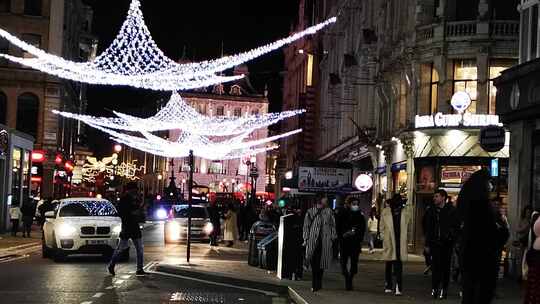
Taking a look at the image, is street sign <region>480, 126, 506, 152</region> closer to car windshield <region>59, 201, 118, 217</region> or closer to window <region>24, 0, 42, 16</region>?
car windshield <region>59, 201, 118, 217</region>

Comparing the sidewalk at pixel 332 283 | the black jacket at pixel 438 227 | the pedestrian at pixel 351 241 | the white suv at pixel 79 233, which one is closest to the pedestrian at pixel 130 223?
the sidewalk at pixel 332 283

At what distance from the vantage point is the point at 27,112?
67000 millimetres

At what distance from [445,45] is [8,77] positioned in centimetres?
4111

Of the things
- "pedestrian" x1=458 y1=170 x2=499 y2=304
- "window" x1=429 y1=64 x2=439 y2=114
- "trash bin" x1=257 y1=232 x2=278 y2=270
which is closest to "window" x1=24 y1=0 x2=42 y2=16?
"window" x1=429 y1=64 x2=439 y2=114

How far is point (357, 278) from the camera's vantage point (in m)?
21.1

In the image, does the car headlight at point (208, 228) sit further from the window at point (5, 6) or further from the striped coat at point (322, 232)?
the window at point (5, 6)

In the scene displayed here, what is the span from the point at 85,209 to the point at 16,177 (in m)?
19.8

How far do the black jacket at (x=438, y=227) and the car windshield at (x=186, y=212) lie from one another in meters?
20.3

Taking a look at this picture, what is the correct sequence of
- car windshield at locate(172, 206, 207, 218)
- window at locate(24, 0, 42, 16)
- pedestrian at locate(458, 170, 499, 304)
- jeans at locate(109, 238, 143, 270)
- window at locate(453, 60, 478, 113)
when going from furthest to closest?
window at locate(24, 0, 42, 16)
car windshield at locate(172, 206, 207, 218)
window at locate(453, 60, 478, 113)
jeans at locate(109, 238, 143, 270)
pedestrian at locate(458, 170, 499, 304)

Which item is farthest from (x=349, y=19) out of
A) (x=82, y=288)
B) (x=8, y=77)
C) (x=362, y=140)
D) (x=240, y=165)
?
(x=240, y=165)

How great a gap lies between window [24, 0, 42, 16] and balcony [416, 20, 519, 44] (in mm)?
40266

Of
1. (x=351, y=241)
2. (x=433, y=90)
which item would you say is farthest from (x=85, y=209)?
(x=433, y=90)

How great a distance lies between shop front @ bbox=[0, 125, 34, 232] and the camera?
133 feet

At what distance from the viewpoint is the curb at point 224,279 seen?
721 inches
